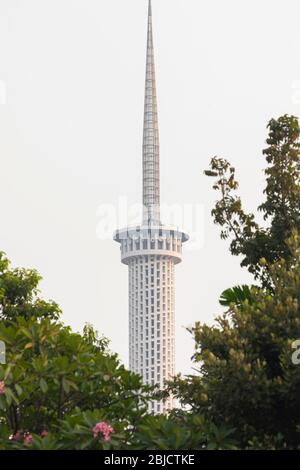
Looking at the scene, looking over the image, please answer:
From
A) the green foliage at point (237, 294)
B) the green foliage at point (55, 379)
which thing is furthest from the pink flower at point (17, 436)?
the green foliage at point (237, 294)

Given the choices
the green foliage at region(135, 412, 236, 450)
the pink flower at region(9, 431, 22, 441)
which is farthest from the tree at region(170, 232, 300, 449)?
the pink flower at region(9, 431, 22, 441)

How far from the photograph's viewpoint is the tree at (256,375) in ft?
56.3

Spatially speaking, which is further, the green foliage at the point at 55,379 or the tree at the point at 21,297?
the tree at the point at 21,297

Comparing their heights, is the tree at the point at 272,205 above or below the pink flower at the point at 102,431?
above

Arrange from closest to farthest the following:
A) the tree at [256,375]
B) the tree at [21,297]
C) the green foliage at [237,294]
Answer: the tree at [256,375]
the green foliage at [237,294]
the tree at [21,297]

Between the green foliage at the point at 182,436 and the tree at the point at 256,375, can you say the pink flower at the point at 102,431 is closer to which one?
the green foliage at the point at 182,436

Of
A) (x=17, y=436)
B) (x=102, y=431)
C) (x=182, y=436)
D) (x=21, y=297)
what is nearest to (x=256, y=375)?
(x=182, y=436)

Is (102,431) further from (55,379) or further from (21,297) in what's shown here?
(21,297)

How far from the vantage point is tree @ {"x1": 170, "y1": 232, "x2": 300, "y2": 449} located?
56.3 ft

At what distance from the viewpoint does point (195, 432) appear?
17.0 meters

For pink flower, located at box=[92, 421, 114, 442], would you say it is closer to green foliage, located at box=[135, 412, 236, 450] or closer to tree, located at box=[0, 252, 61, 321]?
green foliage, located at box=[135, 412, 236, 450]

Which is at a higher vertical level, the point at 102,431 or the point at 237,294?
the point at 237,294

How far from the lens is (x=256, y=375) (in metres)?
17.2
